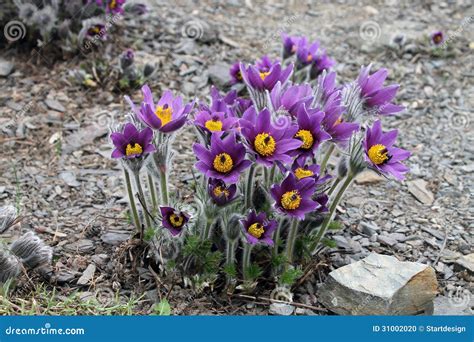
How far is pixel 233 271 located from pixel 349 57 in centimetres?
323

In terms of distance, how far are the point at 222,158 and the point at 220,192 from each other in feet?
0.49

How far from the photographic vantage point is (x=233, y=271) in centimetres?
305

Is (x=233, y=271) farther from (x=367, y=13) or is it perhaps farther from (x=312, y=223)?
(x=367, y=13)

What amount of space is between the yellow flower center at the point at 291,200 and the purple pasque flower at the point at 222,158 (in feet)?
0.68

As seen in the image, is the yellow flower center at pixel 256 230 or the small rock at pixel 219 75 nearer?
the yellow flower center at pixel 256 230

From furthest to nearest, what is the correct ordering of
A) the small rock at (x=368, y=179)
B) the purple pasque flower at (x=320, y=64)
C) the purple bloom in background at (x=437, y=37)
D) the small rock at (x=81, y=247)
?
the purple bloom in background at (x=437, y=37) < the purple pasque flower at (x=320, y=64) < the small rock at (x=368, y=179) < the small rock at (x=81, y=247)

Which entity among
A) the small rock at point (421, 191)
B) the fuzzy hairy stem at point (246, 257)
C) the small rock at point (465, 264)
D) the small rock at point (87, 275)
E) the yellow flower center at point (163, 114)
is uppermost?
the yellow flower center at point (163, 114)

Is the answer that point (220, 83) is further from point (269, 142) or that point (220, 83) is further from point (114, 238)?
point (269, 142)

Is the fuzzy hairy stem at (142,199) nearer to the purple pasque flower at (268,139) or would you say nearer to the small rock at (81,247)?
the small rock at (81,247)

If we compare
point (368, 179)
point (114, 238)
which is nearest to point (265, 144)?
point (114, 238)

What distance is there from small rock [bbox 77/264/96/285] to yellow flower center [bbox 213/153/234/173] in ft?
2.99

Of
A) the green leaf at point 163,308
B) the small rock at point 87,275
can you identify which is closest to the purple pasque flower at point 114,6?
the small rock at point 87,275

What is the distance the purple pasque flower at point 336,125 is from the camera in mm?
2977

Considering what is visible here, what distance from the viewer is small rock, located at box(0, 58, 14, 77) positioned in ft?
16.2
